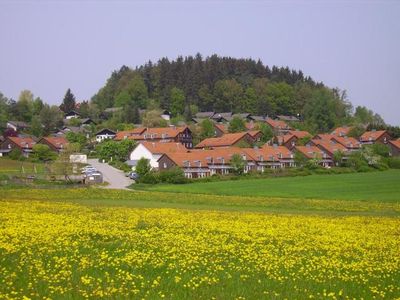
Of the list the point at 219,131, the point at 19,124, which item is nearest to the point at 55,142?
the point at 19,124

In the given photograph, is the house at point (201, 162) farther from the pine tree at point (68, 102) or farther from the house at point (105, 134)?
the pine tree at point (68, 102)

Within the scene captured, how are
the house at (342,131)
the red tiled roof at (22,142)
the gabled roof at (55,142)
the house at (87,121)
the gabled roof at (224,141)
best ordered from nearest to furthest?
the red tiled roof at (22,142), the gabled roof at (55,142), the gabled roof at (224,141), the house at (342,131), the house at (87,121)

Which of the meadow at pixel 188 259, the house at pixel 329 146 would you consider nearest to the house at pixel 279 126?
the house at pixel 329 146

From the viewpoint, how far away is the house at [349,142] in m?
142

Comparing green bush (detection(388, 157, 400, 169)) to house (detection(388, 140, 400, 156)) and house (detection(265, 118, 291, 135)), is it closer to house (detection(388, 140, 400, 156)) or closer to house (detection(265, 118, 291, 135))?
house (detection(388, 140, 400, 156))

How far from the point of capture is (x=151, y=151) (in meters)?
112

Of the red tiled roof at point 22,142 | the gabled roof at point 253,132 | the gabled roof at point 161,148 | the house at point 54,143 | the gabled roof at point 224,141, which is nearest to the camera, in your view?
the gabled roof at point 161,148

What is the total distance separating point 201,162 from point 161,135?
37.7m

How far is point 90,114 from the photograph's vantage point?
604 feet

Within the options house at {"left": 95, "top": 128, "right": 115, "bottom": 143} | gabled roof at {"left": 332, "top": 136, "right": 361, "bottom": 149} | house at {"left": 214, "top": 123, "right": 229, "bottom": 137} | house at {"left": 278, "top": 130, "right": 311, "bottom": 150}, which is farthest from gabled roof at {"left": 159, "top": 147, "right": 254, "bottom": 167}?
house at {"left": 95, "top": 128, "right": 115, "bottom": 143}

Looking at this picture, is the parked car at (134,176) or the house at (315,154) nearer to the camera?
the parked car at (134,176)

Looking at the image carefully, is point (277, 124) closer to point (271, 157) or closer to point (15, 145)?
point (271, 157)

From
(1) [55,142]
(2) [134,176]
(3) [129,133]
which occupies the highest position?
(3) [129,133]

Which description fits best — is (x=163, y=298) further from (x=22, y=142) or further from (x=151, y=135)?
(x=151, y=135)
